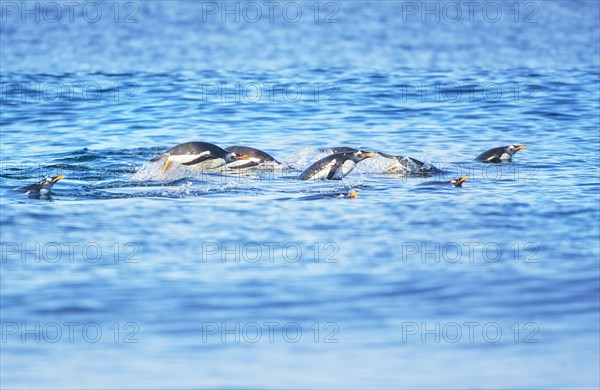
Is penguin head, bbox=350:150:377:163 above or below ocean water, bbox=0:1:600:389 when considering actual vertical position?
above

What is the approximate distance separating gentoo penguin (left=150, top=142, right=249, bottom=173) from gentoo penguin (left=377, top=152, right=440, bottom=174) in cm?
A: 255

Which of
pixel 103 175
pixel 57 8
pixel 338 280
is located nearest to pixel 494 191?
pixel 338 280

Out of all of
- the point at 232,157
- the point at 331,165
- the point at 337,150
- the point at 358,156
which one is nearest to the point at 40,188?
the point at 232,157

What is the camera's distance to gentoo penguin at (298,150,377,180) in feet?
56.5

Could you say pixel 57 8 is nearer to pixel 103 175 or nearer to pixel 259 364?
pixel 103 175

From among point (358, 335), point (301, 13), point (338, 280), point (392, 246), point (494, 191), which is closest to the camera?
point (358, 335)

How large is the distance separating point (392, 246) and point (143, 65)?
2342cm

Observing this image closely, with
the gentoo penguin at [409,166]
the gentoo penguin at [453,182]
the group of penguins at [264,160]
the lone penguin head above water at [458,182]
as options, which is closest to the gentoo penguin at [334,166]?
the group of penguins at [264,160]

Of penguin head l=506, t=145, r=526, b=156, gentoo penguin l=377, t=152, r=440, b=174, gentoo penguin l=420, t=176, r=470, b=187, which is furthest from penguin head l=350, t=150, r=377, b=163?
penguin head l=506, t=145, r=526, b=156

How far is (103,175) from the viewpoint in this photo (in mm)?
17797

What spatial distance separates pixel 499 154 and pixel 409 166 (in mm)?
2089

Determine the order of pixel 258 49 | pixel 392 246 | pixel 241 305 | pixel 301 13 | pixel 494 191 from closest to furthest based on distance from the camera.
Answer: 1. pixel 241 305
2. pixel 392 246
3. pixel 494 191
4. pixel 258 49
5. pixel 301 13

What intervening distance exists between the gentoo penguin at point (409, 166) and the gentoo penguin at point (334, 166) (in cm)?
56

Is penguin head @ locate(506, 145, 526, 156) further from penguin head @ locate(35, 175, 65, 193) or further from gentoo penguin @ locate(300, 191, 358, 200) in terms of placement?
penguin head @ locate(35, 175, 65, 193)
